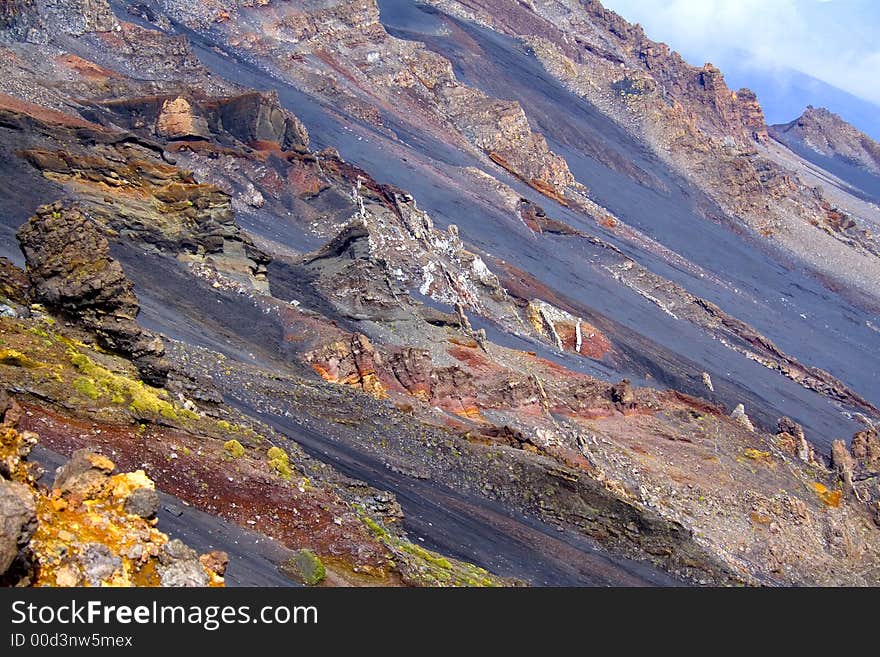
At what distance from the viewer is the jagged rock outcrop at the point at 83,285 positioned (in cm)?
1616

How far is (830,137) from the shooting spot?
148m

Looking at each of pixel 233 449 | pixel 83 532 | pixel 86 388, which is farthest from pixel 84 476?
pixel 233 449

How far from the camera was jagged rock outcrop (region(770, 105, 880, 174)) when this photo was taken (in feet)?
469

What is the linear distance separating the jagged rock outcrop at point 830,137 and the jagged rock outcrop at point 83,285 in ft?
474

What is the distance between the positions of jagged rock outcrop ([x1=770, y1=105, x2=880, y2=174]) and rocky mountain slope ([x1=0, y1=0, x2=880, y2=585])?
6697 centimetres

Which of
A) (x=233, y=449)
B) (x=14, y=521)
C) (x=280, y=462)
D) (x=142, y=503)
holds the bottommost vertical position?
(x=280, y=462)

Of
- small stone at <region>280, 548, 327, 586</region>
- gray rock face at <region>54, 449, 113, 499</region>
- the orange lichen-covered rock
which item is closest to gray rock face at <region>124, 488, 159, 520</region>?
the orange lichen-covered rock

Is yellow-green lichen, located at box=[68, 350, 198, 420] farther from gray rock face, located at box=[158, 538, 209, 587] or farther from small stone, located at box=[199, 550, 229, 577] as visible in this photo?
gray rock face, located at box=[158, 538, 209, 587]

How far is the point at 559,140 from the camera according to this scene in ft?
260

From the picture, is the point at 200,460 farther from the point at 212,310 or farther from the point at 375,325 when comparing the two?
the point at 375,325

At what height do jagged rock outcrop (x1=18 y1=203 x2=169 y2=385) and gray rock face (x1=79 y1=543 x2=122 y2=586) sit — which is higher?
gray rock face (x1=79 y1=543 x2=122 y2=586)

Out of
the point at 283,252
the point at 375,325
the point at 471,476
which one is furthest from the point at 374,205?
the point at 471,476

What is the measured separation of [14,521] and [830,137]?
6356 inches

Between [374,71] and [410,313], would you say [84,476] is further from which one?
[374,71]
